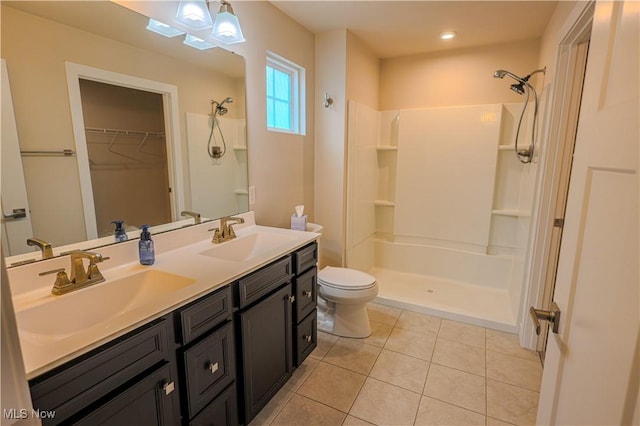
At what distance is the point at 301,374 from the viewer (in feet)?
6.71

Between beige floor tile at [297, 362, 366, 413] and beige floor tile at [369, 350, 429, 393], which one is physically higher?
beige floor tile at [369, 350, 429, 393]

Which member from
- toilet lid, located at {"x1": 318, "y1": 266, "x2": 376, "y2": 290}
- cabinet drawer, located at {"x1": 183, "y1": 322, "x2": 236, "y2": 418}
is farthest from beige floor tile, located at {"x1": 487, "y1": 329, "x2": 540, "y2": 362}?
cabinet drawer, located at {"x1": 183, "y1": 322, "x2": 236, "y2": 418}

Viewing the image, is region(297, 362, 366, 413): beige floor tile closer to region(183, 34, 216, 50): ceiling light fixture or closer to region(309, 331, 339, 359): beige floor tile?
region(309, 331, 339, 359): beige floor tile

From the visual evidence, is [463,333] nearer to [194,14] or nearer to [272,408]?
[272,408]

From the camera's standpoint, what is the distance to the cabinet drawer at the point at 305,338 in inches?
76.3

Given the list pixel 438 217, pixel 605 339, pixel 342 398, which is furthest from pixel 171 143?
pixel 438 217

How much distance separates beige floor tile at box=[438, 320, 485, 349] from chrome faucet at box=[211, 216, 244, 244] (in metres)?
1.77

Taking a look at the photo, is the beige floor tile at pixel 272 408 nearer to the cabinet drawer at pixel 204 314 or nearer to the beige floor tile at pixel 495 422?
the cabinet drawer at pixel 204 314

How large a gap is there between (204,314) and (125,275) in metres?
0.39

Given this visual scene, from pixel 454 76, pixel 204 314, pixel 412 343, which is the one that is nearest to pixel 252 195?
pixel 204 314

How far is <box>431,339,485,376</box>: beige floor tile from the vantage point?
2.12 metres

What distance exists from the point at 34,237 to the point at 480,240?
136 inches

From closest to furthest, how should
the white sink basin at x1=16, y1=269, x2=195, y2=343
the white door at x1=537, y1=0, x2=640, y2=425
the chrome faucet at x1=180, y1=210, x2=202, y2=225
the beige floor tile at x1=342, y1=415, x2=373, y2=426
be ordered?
the white door at x1=537, y1=0, x2=640, y2=425 < the white sink basin at x1=16, y1=269, x2=195, y2=343 < the beige floor tile at x1=342, y1=415, x2=373, y2=426 < the chrome faucet at x1=180, y1=210, x2=202, y2=225

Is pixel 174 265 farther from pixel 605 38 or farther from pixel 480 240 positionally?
pixel 480 240
